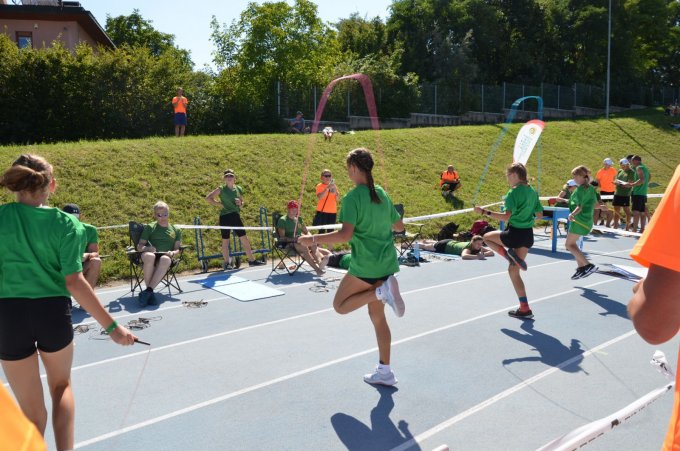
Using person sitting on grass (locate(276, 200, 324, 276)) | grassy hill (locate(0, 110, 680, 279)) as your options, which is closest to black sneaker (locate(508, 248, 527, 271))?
grassy hill (locate(0, 110, 680, 279))

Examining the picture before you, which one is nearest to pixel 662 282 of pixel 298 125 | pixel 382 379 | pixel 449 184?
pixel 382 379

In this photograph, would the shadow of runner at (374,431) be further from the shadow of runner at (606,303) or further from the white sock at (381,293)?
the shadow of runner at (606,303)

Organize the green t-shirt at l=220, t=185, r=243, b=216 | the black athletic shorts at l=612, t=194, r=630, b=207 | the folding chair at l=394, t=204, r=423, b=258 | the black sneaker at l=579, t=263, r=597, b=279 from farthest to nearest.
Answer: the black athletic shorts at l=612, t=194, r=630, b=207 → the folding chair at l=394, t=204, r=423, b=258 → the green t-shirt at l=220, t=185, r=243, b=216 → the black sneaker at l=579, t=263, r=597, b=279

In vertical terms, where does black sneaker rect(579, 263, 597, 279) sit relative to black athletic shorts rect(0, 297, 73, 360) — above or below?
below

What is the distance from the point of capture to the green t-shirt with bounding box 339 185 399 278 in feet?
16.3

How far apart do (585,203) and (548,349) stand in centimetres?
391

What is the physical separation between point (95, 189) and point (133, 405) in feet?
29.9

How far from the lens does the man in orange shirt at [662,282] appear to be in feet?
4.58

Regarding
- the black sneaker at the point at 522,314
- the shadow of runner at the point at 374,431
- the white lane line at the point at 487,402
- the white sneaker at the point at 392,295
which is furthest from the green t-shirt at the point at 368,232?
the black sneaker at the point at 522,314

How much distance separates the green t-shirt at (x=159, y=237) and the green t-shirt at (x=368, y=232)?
5.25m

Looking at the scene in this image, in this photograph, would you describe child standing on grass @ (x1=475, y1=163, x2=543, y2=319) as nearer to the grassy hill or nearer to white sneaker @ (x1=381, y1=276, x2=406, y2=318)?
white sneaker @ (x1=381, y1=276, x2=406, y2=318)

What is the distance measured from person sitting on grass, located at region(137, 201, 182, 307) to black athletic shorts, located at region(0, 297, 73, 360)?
17.8ft

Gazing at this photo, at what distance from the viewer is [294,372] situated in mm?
5656

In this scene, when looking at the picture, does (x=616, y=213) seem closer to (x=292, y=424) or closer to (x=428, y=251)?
(x=428, y=251)
